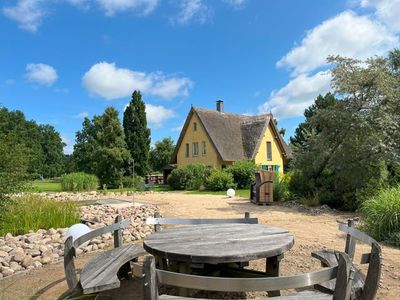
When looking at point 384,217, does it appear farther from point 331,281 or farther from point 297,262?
point 331,281

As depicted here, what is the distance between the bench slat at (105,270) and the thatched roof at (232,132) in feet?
82.2

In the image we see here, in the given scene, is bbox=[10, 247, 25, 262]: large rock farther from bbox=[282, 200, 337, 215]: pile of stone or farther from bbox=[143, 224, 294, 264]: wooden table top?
bbox=[282, 200, 337, 215]: pile of stone

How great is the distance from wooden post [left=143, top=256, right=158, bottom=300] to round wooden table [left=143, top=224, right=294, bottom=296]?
1079 millimetres

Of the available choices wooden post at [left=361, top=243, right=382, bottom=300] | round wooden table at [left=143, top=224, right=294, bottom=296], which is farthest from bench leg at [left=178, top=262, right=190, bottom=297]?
wooden post at [left=361, top=243, right=382, bottom=300]

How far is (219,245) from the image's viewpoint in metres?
3.69

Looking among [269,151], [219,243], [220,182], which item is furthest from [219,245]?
[269,151]

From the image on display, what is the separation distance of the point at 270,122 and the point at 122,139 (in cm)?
1348

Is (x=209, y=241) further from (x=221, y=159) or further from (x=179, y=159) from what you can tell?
(x=179, y=159)

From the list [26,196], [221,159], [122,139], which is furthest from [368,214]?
[122,139]

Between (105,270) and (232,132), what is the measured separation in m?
29.9

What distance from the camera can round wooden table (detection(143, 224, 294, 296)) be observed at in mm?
3342

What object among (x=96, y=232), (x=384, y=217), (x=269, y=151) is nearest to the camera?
(x=96, y=232)

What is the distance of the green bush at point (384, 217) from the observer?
729 centimetres

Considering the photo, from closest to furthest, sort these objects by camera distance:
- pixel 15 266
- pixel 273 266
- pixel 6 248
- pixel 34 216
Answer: pixel 273 266 → pixel 15 266 → pixel 6 248 → pixel 34 216
